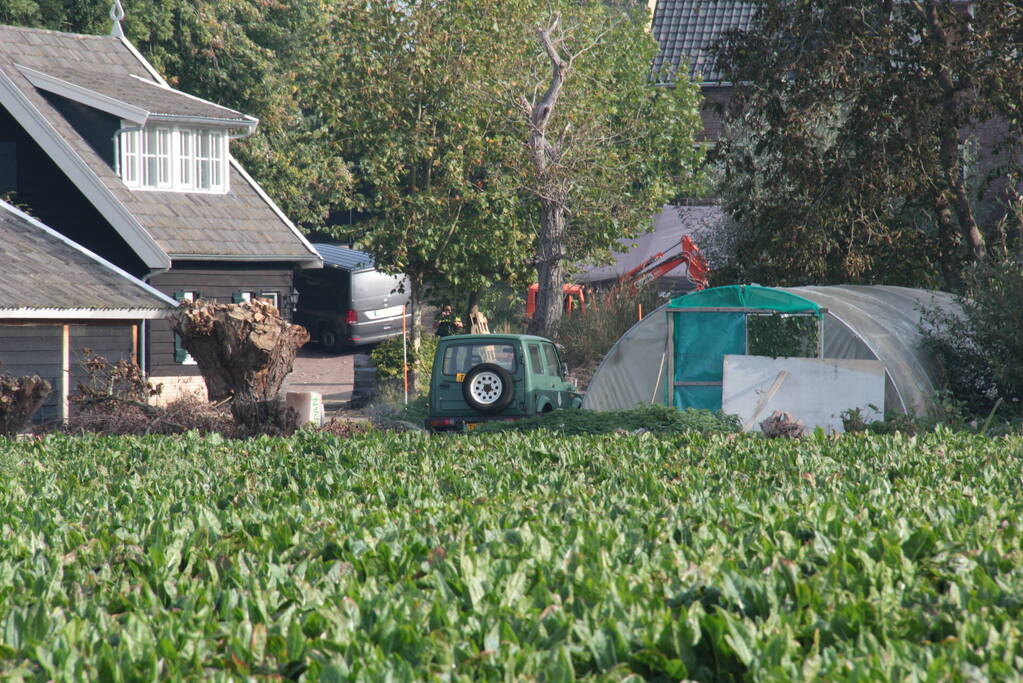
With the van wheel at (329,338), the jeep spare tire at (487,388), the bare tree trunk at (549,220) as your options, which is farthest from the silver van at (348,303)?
the jeep spare tire at (487,388)

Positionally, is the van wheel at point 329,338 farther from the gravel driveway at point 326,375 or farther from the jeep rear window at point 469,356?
the jeep rear window at point 469,356

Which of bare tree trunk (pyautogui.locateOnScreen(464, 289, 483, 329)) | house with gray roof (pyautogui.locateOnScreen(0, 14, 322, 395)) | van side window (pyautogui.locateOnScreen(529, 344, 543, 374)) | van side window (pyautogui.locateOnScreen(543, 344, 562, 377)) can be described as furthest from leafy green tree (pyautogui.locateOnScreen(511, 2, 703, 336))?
van side window (pyautogui.locateOnScreen(529, 344, 543, 374))

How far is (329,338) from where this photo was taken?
132 ft

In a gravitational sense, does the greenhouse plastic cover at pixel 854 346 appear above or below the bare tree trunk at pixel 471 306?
below

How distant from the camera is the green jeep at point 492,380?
20.5 metres

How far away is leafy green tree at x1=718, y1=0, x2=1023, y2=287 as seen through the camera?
21906mm

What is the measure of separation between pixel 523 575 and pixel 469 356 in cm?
1646

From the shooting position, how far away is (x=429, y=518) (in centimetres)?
648

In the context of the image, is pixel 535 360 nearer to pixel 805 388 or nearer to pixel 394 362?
pixel 805 388

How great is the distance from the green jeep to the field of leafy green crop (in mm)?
11592

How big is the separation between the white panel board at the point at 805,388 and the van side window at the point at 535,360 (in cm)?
338

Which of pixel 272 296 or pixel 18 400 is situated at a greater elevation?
pixel 272 296

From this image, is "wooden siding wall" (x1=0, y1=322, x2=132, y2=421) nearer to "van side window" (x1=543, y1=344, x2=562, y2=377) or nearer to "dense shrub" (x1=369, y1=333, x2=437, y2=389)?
"dense shrub" (x1=369, y1=333, x2=437, y2=389)

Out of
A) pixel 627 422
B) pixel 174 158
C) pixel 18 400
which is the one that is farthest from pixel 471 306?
pixel 18 400
